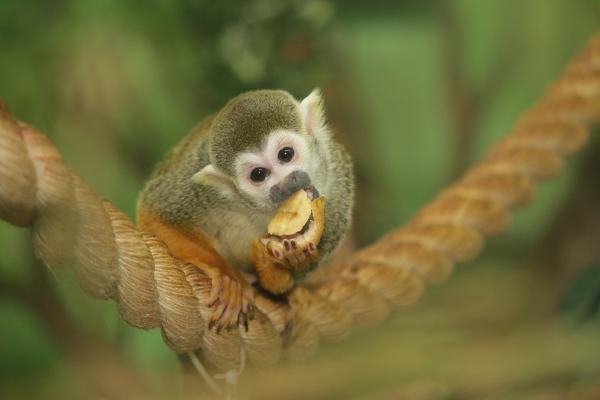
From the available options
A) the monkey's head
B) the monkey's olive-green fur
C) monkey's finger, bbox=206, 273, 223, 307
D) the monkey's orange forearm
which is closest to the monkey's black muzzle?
the monkey's head

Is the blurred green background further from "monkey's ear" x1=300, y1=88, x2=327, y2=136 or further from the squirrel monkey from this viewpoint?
"monkey's ear" x1=300, y1=88, x2=327, y2=136

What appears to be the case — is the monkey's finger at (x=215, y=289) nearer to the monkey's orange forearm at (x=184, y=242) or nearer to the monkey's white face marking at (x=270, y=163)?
the monkey's orange forearm at (x=184, y=242)

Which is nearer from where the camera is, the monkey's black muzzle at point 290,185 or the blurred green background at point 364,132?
the monkey's black muzzle at point 290,185

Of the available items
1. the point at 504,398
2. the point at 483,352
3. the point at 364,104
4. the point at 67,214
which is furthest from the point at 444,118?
the point at 67,214

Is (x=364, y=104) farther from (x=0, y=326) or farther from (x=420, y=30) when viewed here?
(x=0, y=326)

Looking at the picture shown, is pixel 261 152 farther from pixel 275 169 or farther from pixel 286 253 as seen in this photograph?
pixel 286 253

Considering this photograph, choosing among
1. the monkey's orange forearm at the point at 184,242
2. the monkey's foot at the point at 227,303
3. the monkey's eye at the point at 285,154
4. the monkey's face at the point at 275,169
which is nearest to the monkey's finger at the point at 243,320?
the monkey's foot at the point at 227,303

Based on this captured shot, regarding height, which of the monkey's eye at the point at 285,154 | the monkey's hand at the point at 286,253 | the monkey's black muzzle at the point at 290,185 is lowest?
the monkey's hand at the point at 286,253
